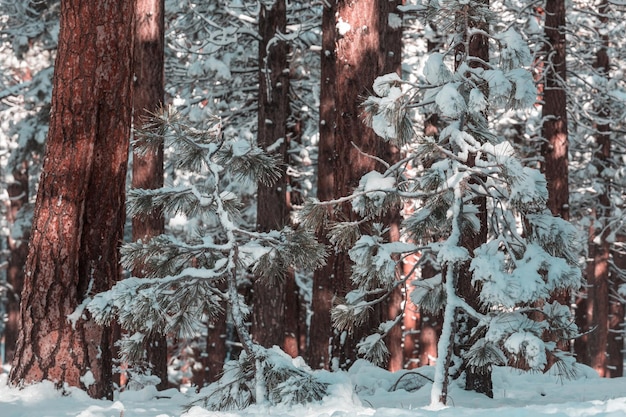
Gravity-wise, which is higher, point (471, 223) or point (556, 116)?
point (556, 116)

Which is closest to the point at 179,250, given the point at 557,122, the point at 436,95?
the point at 436,95

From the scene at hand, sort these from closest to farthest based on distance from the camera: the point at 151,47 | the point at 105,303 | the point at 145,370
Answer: the point at 105,303
the point at 145,370
the point at 151,47

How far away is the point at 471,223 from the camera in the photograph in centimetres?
587

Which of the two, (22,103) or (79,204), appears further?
(22,103)

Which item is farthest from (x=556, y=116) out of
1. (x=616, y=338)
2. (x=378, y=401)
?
(x=616, y=338)

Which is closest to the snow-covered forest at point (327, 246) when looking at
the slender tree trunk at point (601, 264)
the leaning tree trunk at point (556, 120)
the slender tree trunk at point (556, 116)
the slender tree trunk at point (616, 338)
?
the leaning tree trunk at point (556, 120)

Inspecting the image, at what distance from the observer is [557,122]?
13.2m

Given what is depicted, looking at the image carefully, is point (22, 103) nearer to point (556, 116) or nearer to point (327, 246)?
point (556, 116)

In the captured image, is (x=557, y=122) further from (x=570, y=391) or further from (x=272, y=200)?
(x=570, y=391)

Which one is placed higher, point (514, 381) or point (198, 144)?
point (198, 144)

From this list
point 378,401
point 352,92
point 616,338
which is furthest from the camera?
point 616,338

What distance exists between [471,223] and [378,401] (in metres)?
1.80

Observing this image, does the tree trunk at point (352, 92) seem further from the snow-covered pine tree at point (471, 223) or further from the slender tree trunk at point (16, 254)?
the slender tree trunk at point (16, 254)

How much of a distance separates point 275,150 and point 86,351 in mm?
6753
